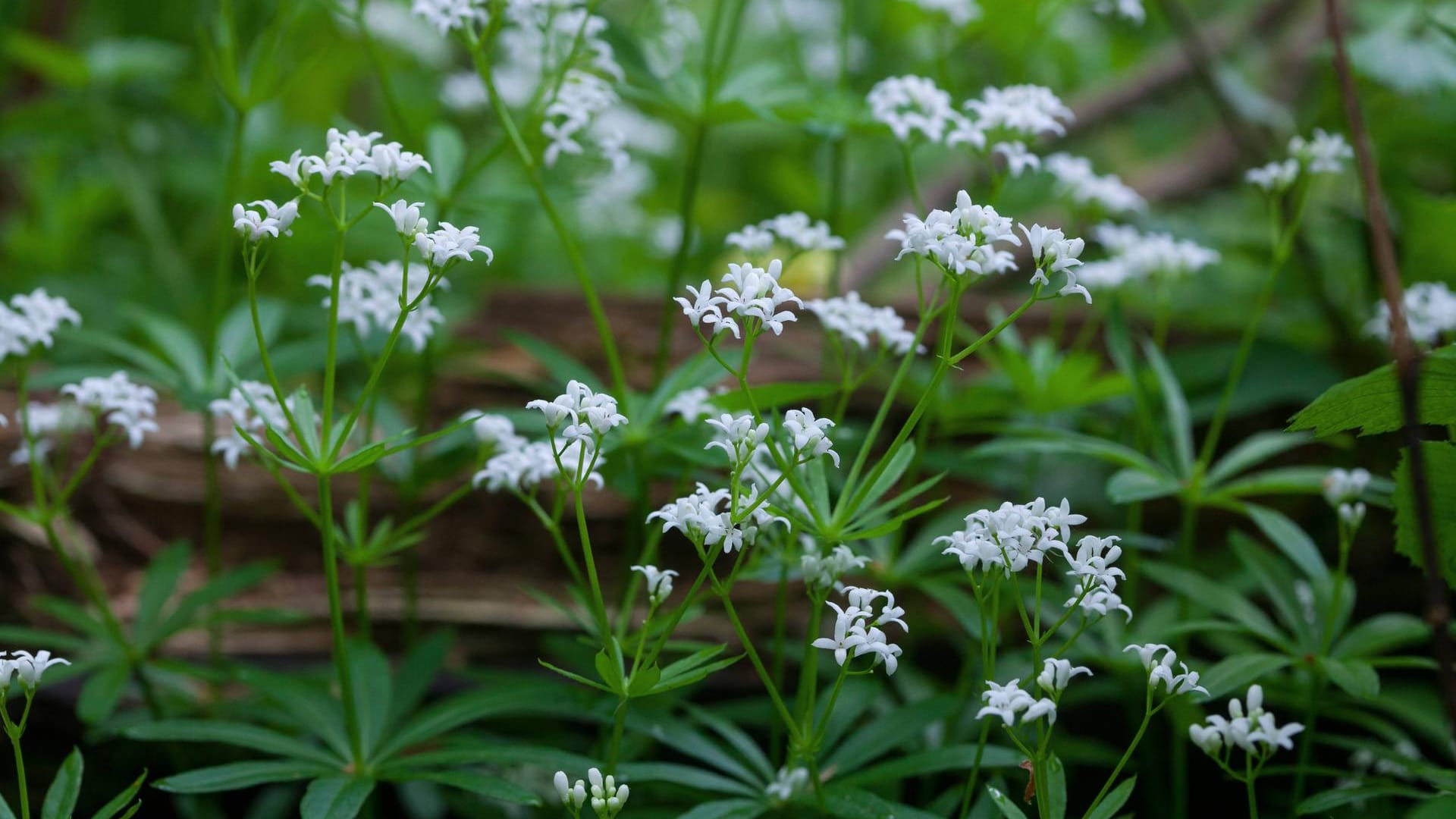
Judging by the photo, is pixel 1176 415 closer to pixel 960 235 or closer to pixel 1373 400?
pixel 1373 400

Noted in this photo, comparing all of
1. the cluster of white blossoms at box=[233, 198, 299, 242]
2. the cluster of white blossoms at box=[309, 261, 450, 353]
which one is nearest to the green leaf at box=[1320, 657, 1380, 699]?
the cluster of white blossoms at box=[309, 261, 450, 353]

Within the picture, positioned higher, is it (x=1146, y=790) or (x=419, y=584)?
(x=419, y=584)

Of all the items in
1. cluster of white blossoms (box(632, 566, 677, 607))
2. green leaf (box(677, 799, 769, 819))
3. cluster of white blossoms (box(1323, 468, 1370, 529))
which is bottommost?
green leaf (box(677, 799, 769, 819))

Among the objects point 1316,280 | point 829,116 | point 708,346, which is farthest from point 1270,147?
→ point 708,346

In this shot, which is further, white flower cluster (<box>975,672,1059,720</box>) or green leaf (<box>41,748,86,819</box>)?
green leaf (<box>41,748,86,819</box>)

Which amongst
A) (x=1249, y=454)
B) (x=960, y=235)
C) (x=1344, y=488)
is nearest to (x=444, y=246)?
(x=960, y=235)

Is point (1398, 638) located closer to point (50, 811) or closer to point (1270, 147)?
point (1270, 147)

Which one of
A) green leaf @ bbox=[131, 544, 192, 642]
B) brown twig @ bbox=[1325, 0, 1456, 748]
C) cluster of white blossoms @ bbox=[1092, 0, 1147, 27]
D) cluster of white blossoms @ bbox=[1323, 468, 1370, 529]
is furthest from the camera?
cluster of white blossoms @ bbox=[1092, 0, 1147, 27]

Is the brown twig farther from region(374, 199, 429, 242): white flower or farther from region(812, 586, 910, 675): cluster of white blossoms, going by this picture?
region(374, 199, 429, 242): white flower
